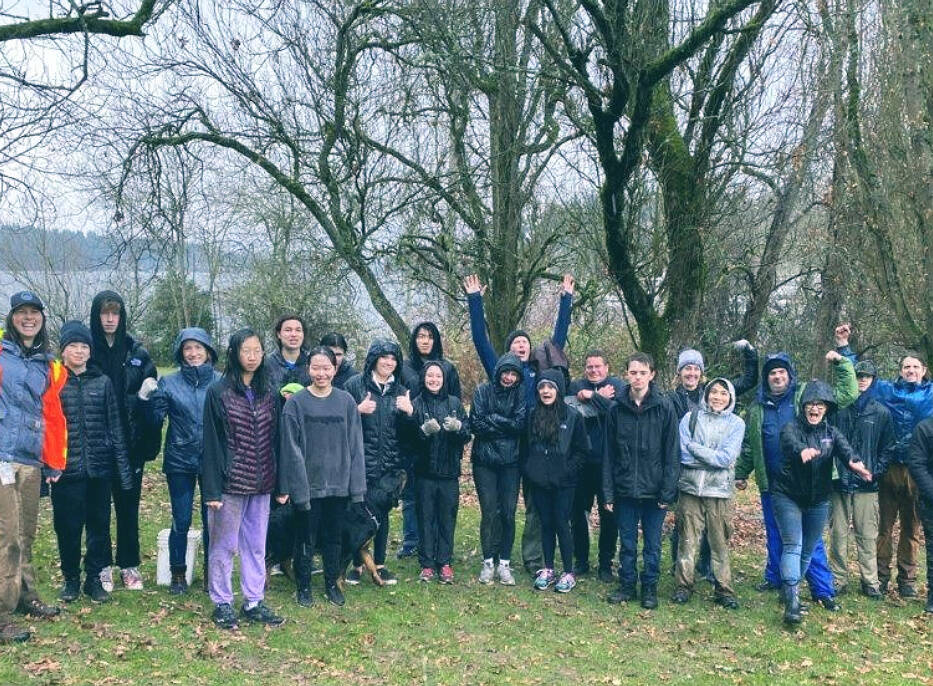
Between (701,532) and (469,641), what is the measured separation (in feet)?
7.64

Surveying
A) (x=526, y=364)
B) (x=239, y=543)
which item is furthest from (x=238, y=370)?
(x=526, y=364)

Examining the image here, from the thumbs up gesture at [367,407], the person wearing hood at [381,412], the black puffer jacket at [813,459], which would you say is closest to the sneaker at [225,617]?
the person wearing hood at [381,412]

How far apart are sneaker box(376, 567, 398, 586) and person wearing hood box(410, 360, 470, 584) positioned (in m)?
0.27

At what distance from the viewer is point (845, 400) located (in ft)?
24.1

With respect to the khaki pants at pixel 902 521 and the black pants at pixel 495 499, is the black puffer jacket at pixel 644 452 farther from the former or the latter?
the khaki pants at pixel 902 521

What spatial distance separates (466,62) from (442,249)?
2567mm

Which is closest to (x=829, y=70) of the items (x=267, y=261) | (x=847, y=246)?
(x=847, y=246)

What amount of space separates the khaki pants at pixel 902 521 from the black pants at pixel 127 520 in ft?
20.9

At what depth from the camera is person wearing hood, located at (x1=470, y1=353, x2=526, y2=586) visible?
7203 mm

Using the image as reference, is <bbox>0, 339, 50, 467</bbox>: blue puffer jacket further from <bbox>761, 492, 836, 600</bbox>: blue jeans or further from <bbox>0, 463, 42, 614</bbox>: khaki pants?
<bbox>761, 492, 836, 600</bbox>: blue jeans

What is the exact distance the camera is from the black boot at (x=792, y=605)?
6.57 meters

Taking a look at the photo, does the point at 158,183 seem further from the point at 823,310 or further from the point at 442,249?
the point at 823,310

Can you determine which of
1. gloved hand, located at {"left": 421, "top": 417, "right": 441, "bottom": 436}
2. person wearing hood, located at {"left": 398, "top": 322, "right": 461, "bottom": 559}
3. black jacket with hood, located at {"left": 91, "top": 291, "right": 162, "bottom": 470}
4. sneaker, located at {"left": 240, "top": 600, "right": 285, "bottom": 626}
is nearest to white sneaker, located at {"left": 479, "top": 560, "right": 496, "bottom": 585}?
person wearing hood, located at {"left": 398, "top": 322, "right": 461, "bottom": 559}

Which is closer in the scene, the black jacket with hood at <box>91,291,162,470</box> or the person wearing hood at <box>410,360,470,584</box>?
the black jacket with hood at <box>91,291,162,470</box>
